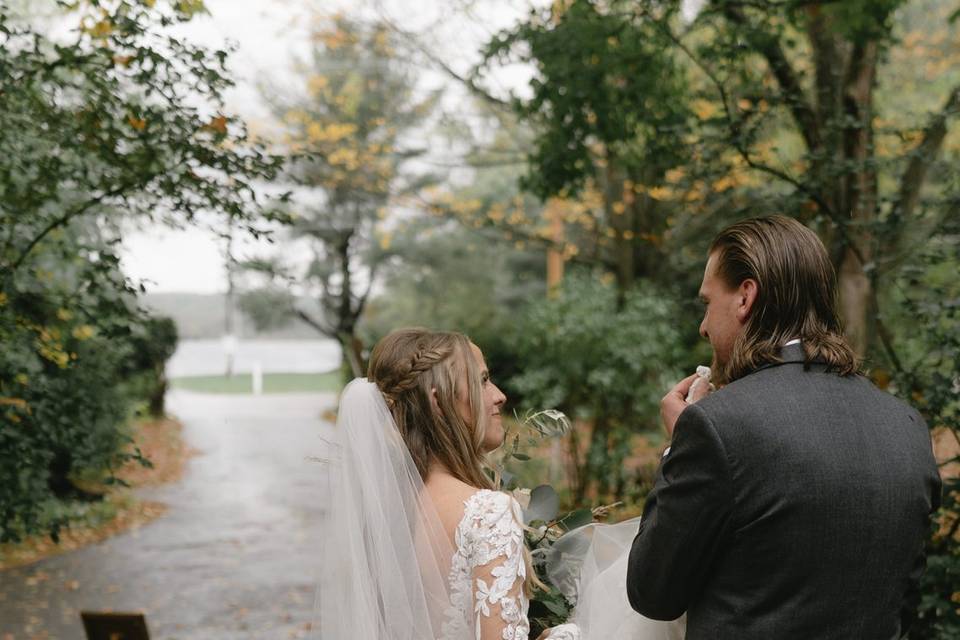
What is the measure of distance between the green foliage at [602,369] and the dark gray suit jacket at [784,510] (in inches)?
266

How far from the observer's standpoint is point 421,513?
7.84 feet

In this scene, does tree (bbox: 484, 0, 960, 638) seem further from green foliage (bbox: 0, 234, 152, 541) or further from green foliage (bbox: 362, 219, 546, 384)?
green foliage (bbox: 362, 219, 546, 384)

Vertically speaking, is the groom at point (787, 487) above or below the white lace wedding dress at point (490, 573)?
above

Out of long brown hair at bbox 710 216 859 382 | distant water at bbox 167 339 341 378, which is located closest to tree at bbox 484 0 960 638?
long brown hair at bbox 710 216 859 382

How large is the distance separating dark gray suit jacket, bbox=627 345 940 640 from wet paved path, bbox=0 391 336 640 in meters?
1.21

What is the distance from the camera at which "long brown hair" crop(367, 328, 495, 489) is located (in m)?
2.45

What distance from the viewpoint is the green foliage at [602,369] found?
8.85 metres

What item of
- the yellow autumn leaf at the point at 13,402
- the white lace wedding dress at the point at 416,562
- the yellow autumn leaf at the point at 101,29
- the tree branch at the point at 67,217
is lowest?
the white lace wedding dress at the point at 416,562

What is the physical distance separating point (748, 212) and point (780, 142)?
7359mm

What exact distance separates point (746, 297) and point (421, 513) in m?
1.02

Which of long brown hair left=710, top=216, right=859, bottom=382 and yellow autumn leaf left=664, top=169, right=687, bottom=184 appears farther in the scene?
yellow autumn leaf left=664, top=169, right=687, bottom=184

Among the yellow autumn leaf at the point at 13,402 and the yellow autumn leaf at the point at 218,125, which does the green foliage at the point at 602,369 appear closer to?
the yellow autumn leaf at the point at 218,125

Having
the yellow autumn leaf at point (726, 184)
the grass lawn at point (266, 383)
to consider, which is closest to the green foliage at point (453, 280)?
the grass lawn at point (266, 383)

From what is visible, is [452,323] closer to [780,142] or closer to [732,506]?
[780,142]
